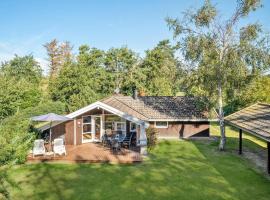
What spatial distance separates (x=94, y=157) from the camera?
A: 18.0 m

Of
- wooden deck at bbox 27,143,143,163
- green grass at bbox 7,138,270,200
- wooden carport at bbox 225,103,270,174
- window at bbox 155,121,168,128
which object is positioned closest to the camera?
green grass at bbox 7,138,270,200

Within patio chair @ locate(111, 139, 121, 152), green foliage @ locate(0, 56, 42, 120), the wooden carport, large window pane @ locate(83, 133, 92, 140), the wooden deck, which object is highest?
green foliage @ locate(0, 56, 42, 120)

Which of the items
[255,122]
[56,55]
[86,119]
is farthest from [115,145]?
[56,55]

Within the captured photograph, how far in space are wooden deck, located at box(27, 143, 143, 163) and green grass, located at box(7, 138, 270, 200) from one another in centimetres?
65

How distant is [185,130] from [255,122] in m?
8.92

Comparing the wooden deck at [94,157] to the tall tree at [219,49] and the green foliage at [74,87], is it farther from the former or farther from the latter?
the green foliage at [74,87]

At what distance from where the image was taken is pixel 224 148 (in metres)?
21.8

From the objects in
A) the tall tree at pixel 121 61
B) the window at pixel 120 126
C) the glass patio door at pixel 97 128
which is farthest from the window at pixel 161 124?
the tall tree at pixel 121 61

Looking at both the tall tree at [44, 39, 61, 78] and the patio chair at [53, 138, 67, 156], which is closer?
the patio chair at [53, 138, 67, 156]

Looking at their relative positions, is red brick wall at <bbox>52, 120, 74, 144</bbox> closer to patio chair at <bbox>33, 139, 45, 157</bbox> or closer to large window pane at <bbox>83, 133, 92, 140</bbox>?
large window pane at <bbox>83, 133, 92, 140</bbox>

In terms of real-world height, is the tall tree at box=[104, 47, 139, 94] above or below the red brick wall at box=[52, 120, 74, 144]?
above

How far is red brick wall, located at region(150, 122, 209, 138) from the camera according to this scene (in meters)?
26.1

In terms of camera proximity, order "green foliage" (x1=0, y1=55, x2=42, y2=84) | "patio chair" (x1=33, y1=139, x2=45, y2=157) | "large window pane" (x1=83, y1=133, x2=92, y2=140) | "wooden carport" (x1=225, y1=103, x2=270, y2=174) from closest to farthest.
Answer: "wooden carport" (x1=225, y1=103, x2=270, y2=174) → "patio chair" (x1=33, y1=139, x2=45, y2=157) → "large window pane" (x1=83, y1=133, x2=92, y2=140) → "green foliage" (x1=0, y1=55, x2=42, y2=84)

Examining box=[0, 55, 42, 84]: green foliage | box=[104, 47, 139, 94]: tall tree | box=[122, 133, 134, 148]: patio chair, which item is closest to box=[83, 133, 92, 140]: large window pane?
box=[122, 133, 134, 148]: patio chair
